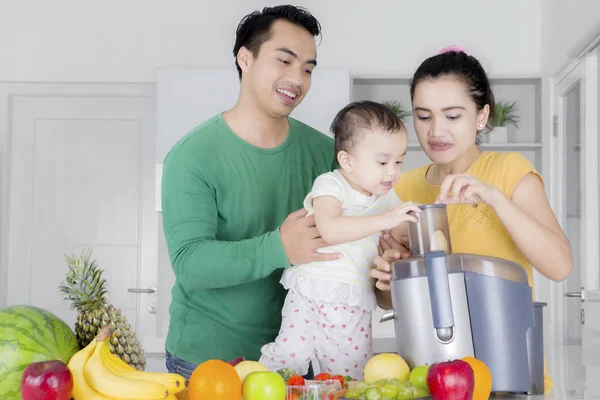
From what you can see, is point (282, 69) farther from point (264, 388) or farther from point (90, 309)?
point (264, 388)

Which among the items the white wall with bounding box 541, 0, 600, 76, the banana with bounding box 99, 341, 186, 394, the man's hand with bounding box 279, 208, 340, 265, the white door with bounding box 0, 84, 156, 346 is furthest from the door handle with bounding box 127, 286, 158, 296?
the banana with bounding box 99, 341, 186, 394

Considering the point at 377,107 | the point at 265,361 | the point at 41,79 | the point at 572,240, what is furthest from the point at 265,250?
the point at 41,79

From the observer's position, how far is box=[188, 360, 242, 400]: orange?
3.09 feet

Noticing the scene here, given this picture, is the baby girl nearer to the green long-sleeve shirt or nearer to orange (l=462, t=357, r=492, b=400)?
the green long-sleeve shirt

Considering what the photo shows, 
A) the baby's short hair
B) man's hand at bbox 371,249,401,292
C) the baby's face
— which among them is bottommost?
man's hand at bbox 371,249,401,292

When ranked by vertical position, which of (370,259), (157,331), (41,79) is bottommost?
(157,331)

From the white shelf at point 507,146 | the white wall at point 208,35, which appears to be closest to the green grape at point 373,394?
the white shelf at point 507,146

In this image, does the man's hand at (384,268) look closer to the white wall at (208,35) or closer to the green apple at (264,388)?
the green apple at (264,388)

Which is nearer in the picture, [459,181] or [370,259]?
[459,181]

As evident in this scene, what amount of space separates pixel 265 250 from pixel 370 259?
0.24 metres

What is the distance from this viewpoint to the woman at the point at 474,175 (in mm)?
1354

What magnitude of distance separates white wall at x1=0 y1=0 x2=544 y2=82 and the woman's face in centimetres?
299

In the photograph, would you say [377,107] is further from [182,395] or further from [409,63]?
[409,63]

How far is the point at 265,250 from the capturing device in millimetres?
1420
